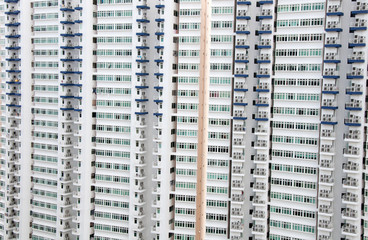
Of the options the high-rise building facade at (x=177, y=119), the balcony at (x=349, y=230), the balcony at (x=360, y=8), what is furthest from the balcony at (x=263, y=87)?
the balcony at (x=349, y=230)

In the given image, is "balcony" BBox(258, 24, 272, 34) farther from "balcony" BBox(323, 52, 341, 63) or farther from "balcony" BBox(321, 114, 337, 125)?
"balcony" BBox(321, 114, 337, 125)

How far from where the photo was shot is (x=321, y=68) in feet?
98.9

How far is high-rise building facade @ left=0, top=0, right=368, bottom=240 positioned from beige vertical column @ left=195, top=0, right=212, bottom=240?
436 mm

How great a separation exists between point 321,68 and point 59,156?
21.5m

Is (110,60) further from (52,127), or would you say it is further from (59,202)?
(59,202)

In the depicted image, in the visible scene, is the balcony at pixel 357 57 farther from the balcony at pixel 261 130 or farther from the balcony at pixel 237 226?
the balcony at pixel 237 226

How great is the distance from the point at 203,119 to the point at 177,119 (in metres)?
1.97

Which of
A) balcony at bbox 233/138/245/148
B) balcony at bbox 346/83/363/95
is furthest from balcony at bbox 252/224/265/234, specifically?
balcony at bbox 346/83/363/95

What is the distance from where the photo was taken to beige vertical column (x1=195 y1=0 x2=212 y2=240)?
3278cm

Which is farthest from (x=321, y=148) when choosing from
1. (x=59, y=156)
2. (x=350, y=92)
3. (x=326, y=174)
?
(x=59, y=156)

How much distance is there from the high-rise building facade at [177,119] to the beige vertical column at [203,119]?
436 mm

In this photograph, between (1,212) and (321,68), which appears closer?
(321,68)

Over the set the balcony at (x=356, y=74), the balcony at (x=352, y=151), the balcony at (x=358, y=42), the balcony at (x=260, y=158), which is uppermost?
the balcony at (x=358, y=42)

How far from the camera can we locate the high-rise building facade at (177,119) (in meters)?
29.8
